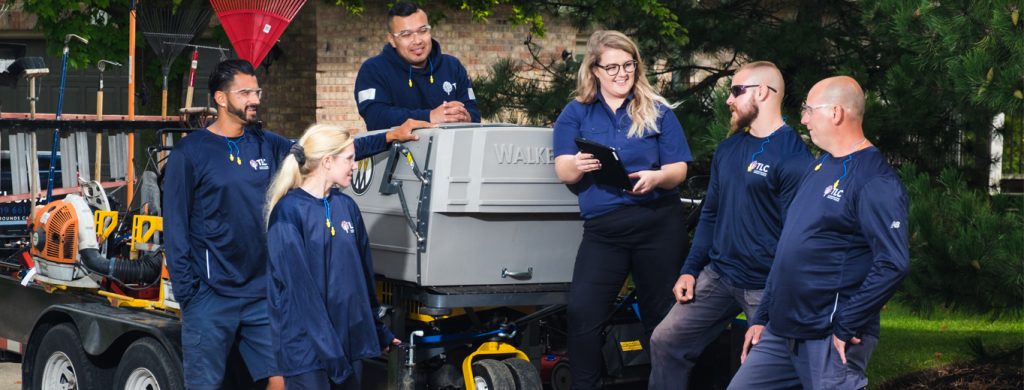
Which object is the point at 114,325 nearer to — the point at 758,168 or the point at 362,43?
the point at 758,168

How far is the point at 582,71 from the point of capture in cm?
565

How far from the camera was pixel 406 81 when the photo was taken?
641 centimetres

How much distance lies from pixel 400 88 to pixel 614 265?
146cm

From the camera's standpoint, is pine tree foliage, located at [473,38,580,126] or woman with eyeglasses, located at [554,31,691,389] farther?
pine tree foliage, located at [473,38,580,126]

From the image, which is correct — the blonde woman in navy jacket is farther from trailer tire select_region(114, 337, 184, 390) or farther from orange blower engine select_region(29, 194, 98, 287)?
orange blower engine select_region(29, 194, 98, 287)

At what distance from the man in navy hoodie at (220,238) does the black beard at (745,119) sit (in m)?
1.33

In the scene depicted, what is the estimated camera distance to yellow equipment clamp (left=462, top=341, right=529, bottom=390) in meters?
5.76

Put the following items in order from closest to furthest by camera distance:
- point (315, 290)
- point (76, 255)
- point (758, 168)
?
point (315, 290), point (758, 168), point (76, 255)

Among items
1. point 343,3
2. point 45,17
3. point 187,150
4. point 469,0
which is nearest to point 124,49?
point 45,17

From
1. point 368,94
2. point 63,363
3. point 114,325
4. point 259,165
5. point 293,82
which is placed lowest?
point 63,363

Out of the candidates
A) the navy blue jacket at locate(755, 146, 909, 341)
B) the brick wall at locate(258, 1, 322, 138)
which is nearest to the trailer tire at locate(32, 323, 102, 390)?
the navy blue jacket at locate(755, 146, 909, 341)

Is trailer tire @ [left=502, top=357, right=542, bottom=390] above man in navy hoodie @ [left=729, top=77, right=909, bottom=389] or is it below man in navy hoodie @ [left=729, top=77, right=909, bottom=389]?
below

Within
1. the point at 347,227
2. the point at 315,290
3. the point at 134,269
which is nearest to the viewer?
the point at 315,290

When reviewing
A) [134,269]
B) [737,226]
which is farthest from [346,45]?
[737,226]
